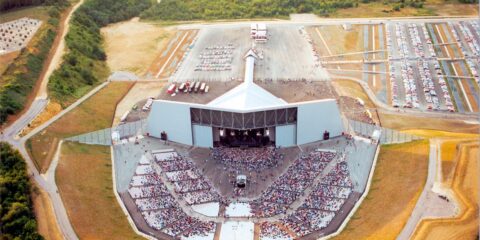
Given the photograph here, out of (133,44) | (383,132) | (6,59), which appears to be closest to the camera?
(383,132)

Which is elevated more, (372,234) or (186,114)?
(186,114)

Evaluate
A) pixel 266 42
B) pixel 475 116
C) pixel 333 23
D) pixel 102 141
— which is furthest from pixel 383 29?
pixel 102 141

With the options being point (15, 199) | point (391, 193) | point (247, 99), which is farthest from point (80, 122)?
point (391, 193)

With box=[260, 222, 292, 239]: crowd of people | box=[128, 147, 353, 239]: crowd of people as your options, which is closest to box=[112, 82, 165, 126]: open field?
box=[128, 147, 353, 239]: crowd of people

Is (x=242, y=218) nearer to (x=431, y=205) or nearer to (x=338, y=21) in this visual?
(x=431, y=205)

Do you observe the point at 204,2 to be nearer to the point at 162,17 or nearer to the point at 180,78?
the point at 162,17

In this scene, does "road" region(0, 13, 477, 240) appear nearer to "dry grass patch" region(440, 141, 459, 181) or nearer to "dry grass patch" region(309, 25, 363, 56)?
"dry grass patch" region(309, 25, 363, 56)
